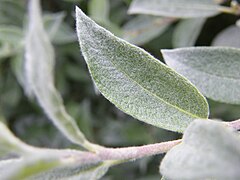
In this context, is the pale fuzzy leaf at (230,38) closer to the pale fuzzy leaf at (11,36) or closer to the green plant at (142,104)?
the green plant at (142,104)

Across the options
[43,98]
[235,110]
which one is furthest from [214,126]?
[235,110]

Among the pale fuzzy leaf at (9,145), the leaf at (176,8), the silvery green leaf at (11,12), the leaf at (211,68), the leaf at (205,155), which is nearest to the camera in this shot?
the leaf at (205,155)

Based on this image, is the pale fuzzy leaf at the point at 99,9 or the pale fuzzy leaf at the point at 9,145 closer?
the pale fuzzy leaf at the point at 9,145

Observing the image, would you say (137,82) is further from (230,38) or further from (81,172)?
(230,38)

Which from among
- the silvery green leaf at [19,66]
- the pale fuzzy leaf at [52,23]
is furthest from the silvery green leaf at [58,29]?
the silvery green leaf at [19,66]

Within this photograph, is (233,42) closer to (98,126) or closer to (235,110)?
(235,110)

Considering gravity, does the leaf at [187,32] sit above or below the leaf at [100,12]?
below

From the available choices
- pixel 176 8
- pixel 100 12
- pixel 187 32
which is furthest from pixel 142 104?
pixel 100 12

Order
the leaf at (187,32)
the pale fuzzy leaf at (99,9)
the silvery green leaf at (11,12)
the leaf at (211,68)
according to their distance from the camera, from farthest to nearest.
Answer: the silvery green leaf at (11,12) → the pale fuzzy leaf at (99,9) → the leaf at (187,32) → the leaf at (211,68)
